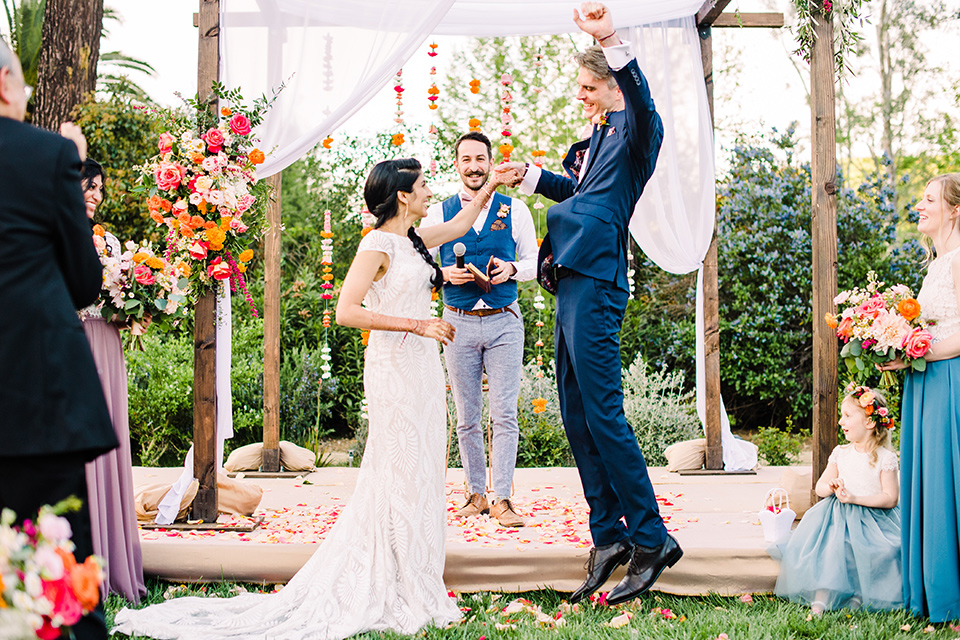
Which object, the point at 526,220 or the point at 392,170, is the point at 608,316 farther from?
the point at 526,220

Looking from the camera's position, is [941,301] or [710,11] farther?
[710,11]

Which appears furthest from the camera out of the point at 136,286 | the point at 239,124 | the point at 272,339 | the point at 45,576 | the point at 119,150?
the point at 119,150

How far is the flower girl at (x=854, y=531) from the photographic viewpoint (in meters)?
2.90

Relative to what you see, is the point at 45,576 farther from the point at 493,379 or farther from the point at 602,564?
the point at 493,379

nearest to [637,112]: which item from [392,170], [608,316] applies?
[608,316]

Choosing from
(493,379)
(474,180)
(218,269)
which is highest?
(474,180)

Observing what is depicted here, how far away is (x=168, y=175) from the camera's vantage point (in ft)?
11.6

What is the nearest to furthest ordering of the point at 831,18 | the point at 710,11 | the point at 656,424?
the point at 831,18 → the point at 710,11 → the point at 656,424

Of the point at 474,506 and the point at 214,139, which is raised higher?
the point at 214,139

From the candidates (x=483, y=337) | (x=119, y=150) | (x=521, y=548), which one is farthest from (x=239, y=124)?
(x=119, y=150)

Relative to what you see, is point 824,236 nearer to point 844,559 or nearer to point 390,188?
point 844,559

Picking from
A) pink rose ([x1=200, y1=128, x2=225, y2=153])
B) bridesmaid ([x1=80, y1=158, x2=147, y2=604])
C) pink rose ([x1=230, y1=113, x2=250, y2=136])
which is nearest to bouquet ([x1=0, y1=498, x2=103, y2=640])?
bridesmaid ([x1=80, y1=158, x2=147, y2=604])

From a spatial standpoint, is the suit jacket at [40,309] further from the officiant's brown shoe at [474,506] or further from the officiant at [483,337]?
the officiant's brown shoe at [474,506]

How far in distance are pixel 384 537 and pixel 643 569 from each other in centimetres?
96
